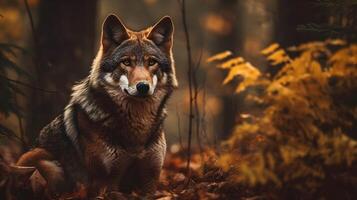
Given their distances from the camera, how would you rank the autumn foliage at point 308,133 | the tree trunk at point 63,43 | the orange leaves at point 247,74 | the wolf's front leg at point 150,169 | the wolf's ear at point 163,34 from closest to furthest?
the autumn foliage at point 308,133, the orange leaves at point 247,74, the wolf's front leg at point 150,169, the wolf's ear at point 163,34, the tree trunk at point 63,43

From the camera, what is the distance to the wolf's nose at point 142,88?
249 inches

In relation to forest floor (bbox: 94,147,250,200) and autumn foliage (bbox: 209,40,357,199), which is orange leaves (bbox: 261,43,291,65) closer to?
autumn foliage (bbox: 209,40,357,199)

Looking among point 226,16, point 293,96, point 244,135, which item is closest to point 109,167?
point 244,135

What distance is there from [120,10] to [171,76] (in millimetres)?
24146

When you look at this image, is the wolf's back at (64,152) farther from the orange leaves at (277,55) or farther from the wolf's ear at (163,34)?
the orange leaves at (277,55)

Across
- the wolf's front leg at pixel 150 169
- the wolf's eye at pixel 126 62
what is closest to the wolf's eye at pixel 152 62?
the wolf's eye at pixel 126 62

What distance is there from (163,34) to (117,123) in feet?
4.55

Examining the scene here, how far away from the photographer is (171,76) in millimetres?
7008

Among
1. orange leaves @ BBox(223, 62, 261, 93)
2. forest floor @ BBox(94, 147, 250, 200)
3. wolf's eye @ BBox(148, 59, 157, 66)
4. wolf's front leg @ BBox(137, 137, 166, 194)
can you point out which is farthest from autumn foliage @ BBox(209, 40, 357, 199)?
wolf's eye @ BBox(148, 59, 157, 66)

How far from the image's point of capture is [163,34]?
718 cm

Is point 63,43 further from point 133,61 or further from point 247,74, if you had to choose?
point 247,74

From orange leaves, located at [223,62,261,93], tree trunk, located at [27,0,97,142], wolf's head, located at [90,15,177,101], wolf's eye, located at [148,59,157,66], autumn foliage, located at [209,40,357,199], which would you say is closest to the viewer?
autumn foliage, located at [209,40,357,199]

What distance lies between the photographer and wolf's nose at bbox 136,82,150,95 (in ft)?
20.7

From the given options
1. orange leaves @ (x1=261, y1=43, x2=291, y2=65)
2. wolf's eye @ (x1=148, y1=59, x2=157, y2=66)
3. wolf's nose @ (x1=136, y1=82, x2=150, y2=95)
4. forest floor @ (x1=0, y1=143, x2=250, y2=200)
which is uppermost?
wolf's eye @ (x1=148, y1=59, x2=157, y2=66)
